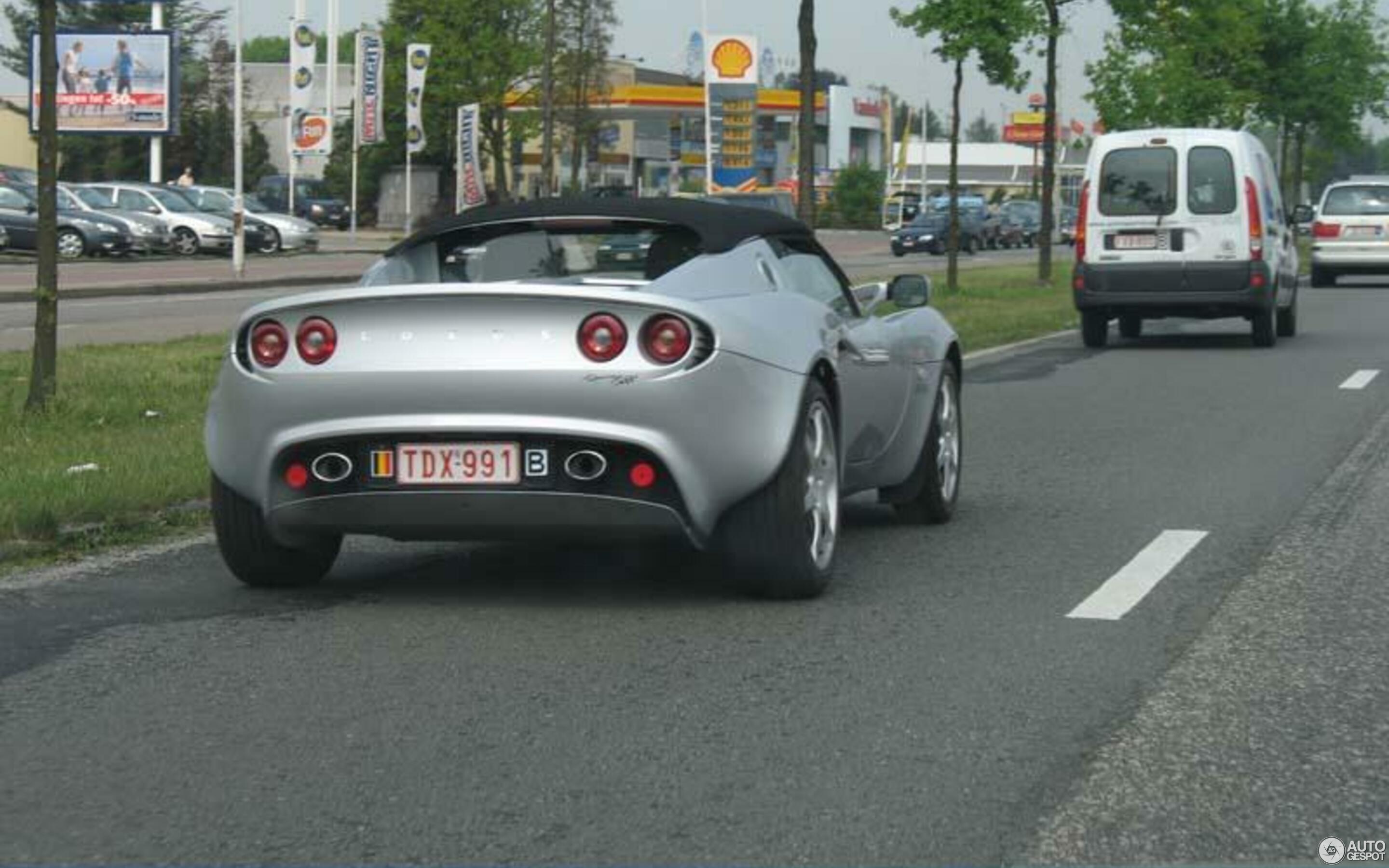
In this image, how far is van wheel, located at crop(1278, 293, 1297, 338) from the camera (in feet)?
77.6

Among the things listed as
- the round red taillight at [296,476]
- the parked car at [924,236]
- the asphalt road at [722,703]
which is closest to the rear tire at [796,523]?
the asphalt road at [722,703]

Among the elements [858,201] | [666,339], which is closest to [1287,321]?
[666,339]

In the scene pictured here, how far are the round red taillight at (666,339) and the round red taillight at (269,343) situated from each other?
42.6 inches

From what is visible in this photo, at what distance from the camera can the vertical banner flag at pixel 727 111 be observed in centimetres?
5731

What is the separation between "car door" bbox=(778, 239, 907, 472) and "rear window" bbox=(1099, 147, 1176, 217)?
13.7 m

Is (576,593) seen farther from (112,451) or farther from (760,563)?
(112,451)

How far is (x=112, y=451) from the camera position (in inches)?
434

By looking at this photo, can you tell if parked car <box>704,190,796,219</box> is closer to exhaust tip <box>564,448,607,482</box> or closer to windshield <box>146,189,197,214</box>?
windshield <box>146,189,197,214</box>

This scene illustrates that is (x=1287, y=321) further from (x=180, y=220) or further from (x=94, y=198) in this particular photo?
(x=94, y=198)

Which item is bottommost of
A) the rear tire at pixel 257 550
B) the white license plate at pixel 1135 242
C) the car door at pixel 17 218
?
the rear tire at pixel 257 550

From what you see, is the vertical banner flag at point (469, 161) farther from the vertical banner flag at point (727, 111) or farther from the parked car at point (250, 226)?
the vertical banner flag at point (727, 111)

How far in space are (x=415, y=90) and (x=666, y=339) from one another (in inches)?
2063

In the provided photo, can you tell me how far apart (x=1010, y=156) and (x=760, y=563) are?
17402 cm

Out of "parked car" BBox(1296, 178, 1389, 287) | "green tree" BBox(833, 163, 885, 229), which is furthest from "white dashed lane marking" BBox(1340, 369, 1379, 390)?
"green tree" BBox(833, 163, 885, 229)
